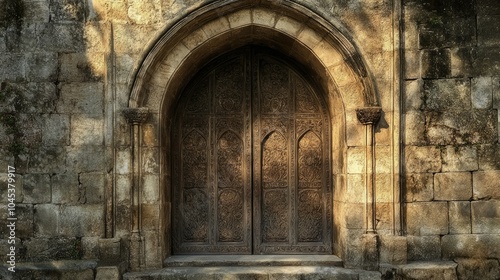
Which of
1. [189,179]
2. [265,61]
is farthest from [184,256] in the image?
[265,61]

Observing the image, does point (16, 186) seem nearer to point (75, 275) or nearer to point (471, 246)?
point (75, 275)

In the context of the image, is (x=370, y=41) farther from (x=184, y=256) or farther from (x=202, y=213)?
(x=184, y=256)

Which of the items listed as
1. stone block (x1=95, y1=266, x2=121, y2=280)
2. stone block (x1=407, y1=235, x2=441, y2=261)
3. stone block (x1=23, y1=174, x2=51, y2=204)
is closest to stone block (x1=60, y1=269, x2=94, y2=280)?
stone block (x1=95, y1=266, x2=121, y2=280)

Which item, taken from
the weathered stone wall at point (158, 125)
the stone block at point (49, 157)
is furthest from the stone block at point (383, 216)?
the stone block at point (49, 157)

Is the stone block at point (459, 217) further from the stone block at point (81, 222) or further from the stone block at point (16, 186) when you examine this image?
the stone block at point (16, 186)

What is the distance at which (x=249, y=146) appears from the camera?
652cm

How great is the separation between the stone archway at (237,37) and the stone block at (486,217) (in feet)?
4.22

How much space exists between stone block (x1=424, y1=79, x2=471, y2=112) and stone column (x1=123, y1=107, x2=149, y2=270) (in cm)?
331

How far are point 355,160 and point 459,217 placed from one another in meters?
1.38

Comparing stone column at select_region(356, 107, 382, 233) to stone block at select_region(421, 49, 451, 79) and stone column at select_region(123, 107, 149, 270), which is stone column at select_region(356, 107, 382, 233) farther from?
stone column at select_region(123, 107, 149, 270)

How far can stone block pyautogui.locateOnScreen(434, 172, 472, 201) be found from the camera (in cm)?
573

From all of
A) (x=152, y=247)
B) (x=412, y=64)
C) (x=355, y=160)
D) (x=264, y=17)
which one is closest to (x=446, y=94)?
(x=412, y=64)

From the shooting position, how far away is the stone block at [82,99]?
19.0ft

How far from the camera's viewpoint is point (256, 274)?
5738mm
